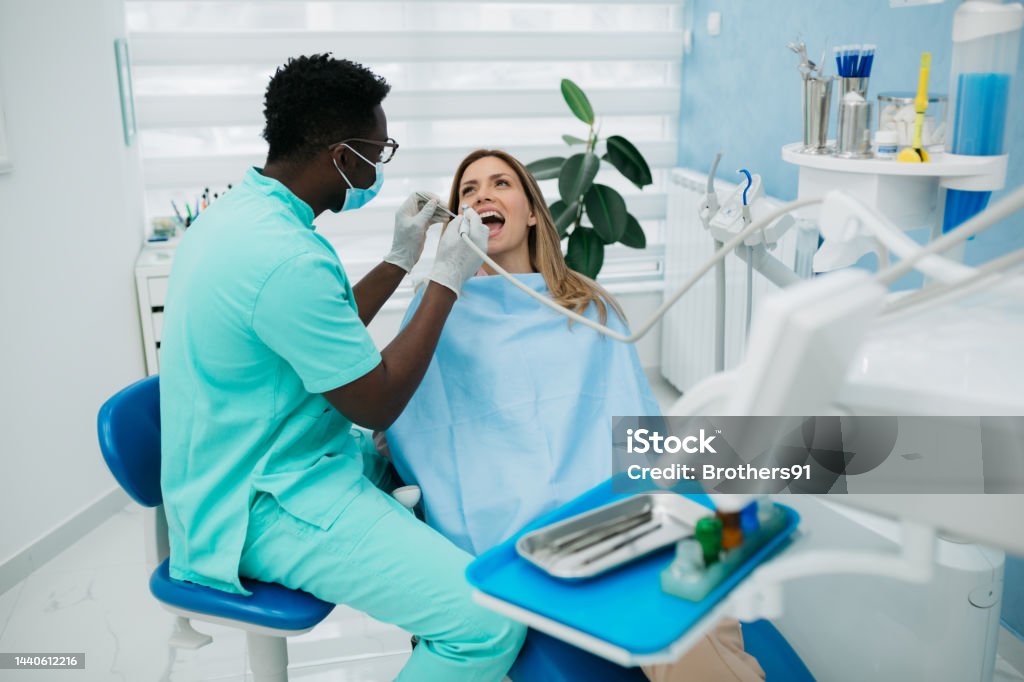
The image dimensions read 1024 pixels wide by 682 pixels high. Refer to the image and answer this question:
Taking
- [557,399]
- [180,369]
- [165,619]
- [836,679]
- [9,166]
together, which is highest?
[9,166]

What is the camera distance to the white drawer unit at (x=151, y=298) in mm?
2750

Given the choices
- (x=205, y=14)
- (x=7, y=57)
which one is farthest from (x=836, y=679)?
(x=205, y=14)

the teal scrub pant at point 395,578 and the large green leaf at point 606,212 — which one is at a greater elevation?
the large green leaf at point 606,212

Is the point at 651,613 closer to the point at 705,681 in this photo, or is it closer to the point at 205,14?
the point at 705,681

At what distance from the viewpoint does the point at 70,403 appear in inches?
101

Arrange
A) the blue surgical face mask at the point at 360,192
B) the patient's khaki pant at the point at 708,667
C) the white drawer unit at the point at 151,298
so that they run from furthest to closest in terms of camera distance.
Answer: the white drawer unit at the point at 151,298 < the blue surgical face mask at the point at 360,192 < the patient's khaki pant at the point at 708,667

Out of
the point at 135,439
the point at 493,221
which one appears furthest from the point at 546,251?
the point at 135,439

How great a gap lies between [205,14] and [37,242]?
1.15m

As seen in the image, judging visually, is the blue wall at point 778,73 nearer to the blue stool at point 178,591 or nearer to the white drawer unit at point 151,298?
the blue stool at point 178,591

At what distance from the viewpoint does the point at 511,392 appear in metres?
1.76

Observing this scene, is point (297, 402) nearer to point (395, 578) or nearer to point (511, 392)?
point (395, 578)

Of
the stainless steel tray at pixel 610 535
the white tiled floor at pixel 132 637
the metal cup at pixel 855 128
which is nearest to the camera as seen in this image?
the stainless steel tray at pixel 610 535

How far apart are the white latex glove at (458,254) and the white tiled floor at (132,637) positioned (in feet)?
3.27

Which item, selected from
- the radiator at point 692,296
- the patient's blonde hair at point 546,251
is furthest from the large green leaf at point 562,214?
the patient's blonde hair at point 546,251
